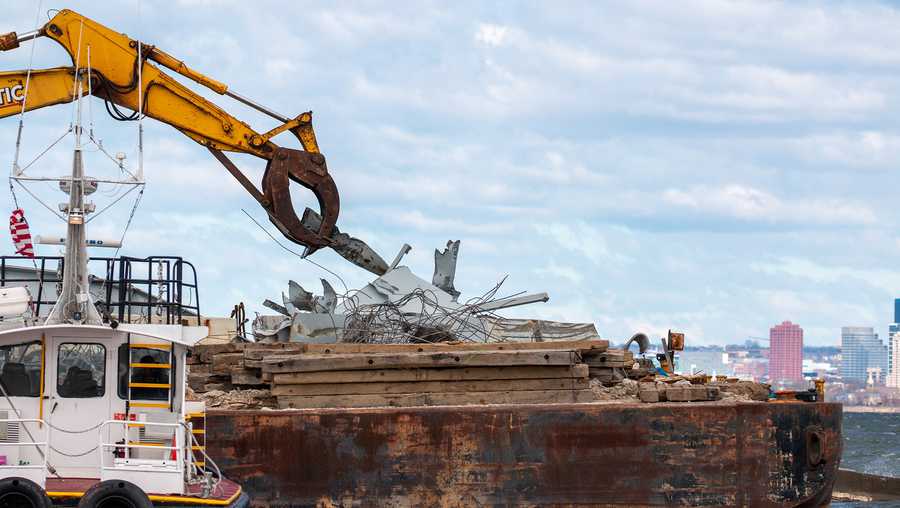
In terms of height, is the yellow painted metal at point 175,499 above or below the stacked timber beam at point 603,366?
below

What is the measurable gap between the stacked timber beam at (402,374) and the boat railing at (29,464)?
5066 mm

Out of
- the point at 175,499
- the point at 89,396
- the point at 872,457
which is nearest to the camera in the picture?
the point at 175,499

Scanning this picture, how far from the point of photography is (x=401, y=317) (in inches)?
926

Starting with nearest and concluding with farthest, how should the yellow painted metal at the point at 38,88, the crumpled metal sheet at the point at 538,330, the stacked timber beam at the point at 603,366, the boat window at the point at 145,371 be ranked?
1. the boat window at the point at 145,371
2. the stacked timber beam at the point at 603,366
3. the yellow painted metal at the point at 38,88
4. the crumpled metal sheet at the point at 538,330

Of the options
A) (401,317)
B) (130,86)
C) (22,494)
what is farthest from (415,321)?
(22,494)

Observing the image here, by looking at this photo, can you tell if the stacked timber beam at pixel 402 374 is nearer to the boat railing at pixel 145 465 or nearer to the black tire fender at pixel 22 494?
the boat railing at pixel 145 465

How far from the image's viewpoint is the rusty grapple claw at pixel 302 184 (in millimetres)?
24422

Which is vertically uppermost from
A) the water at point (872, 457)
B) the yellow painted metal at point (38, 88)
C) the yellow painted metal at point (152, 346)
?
the yellow painted metal at point (38, 88)

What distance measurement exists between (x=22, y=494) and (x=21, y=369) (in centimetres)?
182

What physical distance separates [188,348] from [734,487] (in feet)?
28.0

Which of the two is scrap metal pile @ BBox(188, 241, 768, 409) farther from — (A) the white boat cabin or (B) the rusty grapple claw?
(A) the white boat cabin

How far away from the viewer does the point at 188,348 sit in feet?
58.0

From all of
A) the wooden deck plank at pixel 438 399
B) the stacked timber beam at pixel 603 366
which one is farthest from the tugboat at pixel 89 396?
the stacked timber beam at pixel 603 366

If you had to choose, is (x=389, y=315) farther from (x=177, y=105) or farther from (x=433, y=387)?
(x=177, y=105)
